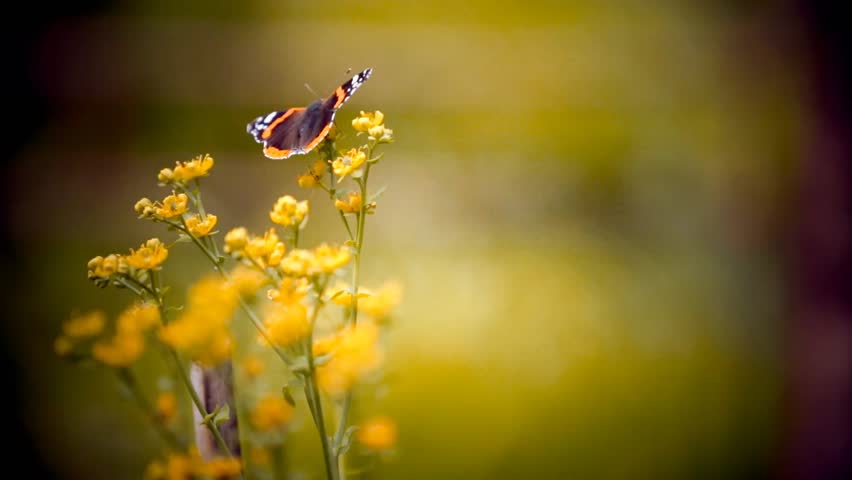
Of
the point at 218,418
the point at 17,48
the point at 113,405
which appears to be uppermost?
the point at 17,48

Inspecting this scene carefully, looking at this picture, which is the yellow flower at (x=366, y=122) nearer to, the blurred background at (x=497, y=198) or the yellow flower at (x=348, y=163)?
the yellow flower at (x=348, y=163)

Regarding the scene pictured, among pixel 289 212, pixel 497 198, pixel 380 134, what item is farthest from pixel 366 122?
pixel 497 198

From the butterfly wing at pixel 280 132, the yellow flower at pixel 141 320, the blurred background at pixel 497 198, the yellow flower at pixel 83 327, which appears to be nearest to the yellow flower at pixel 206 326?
the yellow flower at pixel 141 320

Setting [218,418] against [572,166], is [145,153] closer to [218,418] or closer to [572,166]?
[572,166]

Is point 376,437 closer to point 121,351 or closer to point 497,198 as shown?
point 121,351

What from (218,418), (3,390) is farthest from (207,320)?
(3,390)
